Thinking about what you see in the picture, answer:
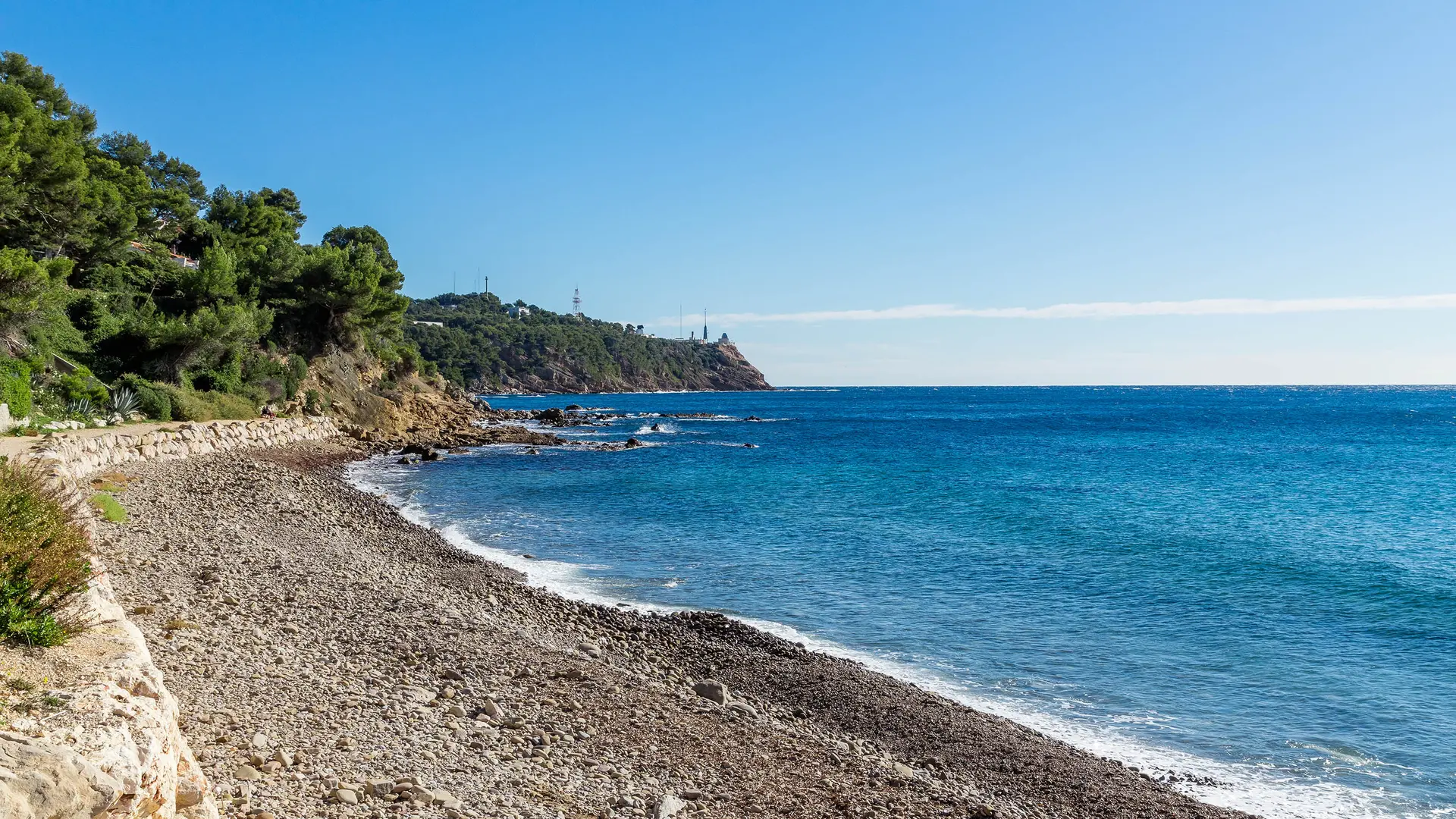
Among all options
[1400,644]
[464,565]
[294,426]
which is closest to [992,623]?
[1400,644]

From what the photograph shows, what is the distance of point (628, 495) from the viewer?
35.3 metres

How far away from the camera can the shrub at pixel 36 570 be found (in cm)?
684

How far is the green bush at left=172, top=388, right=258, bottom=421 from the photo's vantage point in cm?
3938

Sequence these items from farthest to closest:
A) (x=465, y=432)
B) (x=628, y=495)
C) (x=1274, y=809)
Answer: (x=465, y=432), (x=628, y=495), (x=1274, y=809)

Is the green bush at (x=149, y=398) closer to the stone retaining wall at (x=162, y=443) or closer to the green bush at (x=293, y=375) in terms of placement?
the stone retaining wall at (x=162, y=443)

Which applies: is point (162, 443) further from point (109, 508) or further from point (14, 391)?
point (109, 508)

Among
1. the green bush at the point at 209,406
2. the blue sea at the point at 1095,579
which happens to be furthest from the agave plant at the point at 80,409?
the blue sea at the point at 1095,579

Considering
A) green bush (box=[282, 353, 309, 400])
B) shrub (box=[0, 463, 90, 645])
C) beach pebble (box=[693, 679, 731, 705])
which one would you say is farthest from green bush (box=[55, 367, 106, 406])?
beach pebble (box=[693, 679, 731, 705])

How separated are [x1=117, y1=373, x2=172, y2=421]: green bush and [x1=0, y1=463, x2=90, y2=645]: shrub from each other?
109 ft

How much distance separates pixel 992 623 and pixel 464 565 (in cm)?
1190

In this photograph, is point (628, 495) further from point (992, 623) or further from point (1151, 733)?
point (1151, 733)

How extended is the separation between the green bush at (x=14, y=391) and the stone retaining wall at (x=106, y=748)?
23.5 meters

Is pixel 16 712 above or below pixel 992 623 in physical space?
above

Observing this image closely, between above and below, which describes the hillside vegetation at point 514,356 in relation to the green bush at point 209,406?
above
